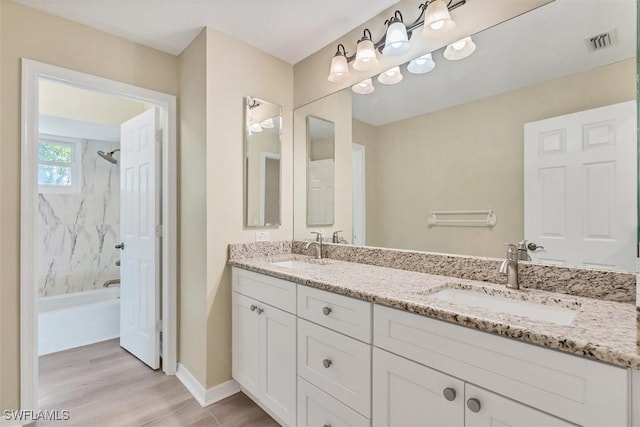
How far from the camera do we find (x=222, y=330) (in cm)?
204

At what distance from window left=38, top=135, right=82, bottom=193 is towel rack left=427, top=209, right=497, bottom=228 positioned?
14.2 ft

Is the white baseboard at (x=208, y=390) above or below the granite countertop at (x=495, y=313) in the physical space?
below

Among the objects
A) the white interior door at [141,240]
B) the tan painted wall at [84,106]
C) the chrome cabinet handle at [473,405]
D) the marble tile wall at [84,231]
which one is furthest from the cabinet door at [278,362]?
the marble tile wall at [84,231]

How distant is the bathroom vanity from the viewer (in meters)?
0.76

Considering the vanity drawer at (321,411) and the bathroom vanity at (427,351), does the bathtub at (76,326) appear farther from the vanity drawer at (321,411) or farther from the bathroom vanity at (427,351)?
the vanity drawer at (321,411)

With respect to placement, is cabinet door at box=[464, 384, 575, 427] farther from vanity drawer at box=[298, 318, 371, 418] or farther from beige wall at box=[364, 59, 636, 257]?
beige wall at box=[364, 59, 636, 257]

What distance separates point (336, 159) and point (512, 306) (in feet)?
4.71

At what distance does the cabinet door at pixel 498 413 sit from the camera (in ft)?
2.64

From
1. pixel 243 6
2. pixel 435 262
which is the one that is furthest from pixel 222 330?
pixel 243 6

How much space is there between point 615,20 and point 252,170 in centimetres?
198

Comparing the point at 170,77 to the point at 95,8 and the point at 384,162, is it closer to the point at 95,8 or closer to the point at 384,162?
the point at 95,8

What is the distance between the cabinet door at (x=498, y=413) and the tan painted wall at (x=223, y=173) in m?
1.57

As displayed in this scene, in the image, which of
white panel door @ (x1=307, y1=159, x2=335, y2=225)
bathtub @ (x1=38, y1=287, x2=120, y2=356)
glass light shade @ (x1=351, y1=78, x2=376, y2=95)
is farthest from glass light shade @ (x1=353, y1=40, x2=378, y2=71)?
bathtub @ (x1=38, y1=287, x2=120, y2=356)

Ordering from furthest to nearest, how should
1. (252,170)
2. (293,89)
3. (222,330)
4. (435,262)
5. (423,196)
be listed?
(293,89)
(252,170)
(222,330)
(423,196)
(435,262)
